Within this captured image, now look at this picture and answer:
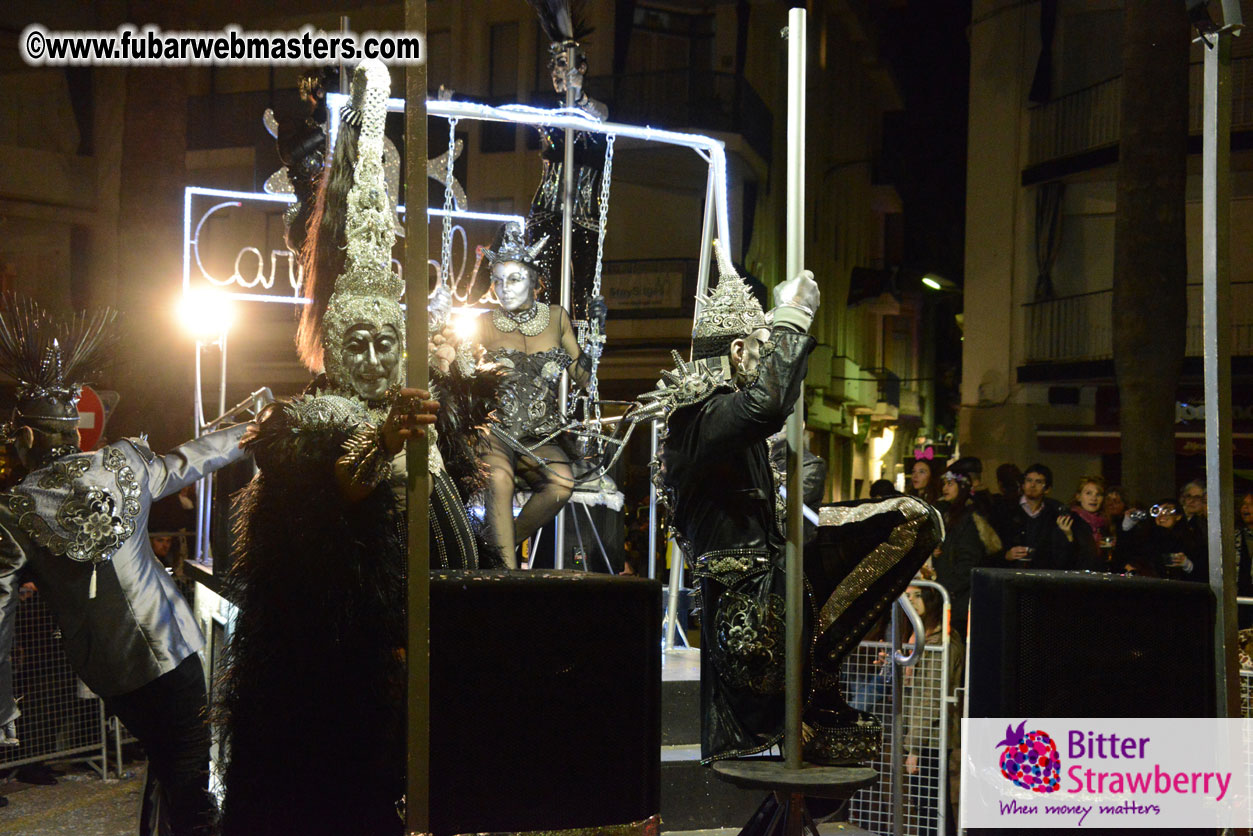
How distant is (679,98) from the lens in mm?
18828

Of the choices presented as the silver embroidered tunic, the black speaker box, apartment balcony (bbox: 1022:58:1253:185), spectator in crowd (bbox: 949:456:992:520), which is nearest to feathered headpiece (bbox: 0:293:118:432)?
the silver embroidered tunic

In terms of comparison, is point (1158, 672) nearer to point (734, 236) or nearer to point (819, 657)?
point (819, 657)

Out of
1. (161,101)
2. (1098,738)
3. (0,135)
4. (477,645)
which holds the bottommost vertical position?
(1098,738)

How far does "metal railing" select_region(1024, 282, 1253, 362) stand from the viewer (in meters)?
14.8

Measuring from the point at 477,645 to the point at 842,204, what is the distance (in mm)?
23623

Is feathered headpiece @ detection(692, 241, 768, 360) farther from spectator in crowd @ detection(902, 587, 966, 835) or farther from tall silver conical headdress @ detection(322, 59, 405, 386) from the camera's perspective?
spectator in crowd @ detection(902, 587, 966, 835)

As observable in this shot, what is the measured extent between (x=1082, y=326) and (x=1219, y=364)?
44.0 feet

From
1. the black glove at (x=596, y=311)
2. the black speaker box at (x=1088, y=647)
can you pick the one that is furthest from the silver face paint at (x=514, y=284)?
the black speaker box at (x=1088, y=647)

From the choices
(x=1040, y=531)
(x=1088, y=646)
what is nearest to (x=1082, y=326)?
(x=1040, y=531)

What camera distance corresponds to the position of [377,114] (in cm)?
360

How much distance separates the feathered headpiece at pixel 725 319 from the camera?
3.78 m

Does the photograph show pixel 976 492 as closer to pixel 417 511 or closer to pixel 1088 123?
pixel 417 511

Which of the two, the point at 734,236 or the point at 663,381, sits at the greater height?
the point at 734,236

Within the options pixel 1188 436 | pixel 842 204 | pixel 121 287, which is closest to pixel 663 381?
pixel 121 287
